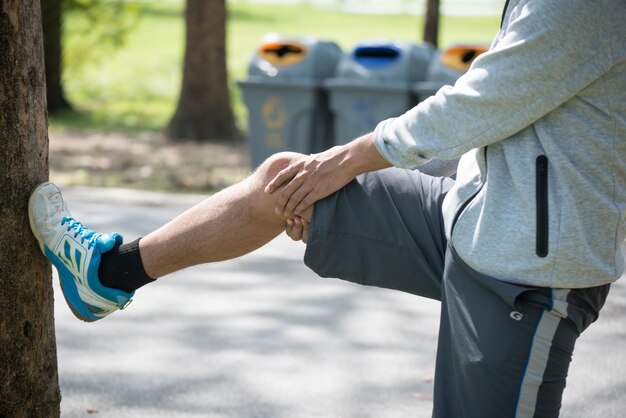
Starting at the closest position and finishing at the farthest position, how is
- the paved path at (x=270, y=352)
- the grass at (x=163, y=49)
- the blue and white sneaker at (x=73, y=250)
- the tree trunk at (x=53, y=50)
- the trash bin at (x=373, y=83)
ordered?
the blue and white sneaker at (x=73, y=250), the paved path at (x=270, y=352), the trash bin at (x=373, y=83), the tree trunk at (x=53, y=50), the grass at (x=163, y=49)

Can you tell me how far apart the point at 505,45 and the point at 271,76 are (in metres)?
6.11


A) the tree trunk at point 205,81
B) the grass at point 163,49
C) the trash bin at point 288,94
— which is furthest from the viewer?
the grass at point 163,49

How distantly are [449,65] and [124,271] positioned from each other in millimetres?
5320

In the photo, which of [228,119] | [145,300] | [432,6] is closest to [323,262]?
[145,300]

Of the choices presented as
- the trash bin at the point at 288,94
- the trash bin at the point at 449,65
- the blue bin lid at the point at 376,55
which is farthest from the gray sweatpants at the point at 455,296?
the trash bin at the point at 288,94

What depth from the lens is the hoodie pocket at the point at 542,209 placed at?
233 centimetres

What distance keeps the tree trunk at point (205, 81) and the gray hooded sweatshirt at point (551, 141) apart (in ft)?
26.2

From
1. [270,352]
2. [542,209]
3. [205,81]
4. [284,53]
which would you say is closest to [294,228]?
[542,209]

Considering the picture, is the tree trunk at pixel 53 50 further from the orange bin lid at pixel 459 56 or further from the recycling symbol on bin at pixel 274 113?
the orange bin lid at pixel 459 56

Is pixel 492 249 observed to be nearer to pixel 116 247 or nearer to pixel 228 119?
pixel 116 247

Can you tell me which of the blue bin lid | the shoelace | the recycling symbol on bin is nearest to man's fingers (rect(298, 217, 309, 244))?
the shoelace

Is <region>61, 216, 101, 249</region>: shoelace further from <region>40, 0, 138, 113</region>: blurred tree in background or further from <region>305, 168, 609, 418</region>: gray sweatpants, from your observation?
<region>40, 0, 138, 113</region>: blurred tree in background

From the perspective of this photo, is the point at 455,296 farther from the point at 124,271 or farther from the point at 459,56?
the point at 459,56

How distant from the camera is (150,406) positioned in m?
3.58
